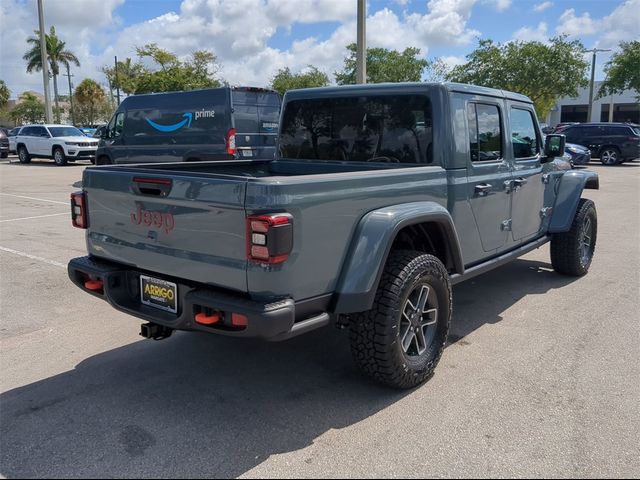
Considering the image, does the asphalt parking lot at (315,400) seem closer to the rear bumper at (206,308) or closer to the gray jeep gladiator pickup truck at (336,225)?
the gray jeep gladiator pickup truck at (336,225)

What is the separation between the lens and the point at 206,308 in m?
3.09

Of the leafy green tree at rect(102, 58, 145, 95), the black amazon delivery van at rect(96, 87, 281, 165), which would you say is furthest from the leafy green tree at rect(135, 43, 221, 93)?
the black amazon delivery van at rect(96, 87, 281, 165)

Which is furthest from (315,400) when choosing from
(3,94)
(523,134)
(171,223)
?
(3,94)

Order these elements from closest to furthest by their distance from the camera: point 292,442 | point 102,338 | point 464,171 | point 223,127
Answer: point 292,442, point 464,171, point 102,338, point 223,127

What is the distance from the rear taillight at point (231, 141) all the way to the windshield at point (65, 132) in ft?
45.1

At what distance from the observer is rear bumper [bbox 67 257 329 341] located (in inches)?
114

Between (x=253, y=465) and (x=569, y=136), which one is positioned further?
(x=569, y=136)

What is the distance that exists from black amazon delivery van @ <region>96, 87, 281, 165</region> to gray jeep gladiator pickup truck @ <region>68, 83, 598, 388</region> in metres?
7.27

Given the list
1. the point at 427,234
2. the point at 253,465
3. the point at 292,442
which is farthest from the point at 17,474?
the point at 427,234

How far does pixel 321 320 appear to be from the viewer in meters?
3.17

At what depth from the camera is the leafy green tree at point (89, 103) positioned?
56750 mm

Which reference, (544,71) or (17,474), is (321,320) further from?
(544,71)

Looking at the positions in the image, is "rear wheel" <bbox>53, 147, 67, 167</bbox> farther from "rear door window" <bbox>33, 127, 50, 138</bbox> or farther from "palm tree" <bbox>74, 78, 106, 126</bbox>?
"palm tree" <bbox>74, 78, 106, 126</bbox>

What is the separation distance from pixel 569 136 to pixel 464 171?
2294 centimetres
